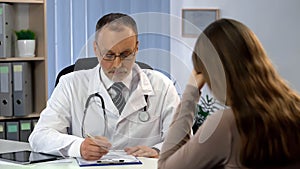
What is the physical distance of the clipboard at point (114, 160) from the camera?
208cm

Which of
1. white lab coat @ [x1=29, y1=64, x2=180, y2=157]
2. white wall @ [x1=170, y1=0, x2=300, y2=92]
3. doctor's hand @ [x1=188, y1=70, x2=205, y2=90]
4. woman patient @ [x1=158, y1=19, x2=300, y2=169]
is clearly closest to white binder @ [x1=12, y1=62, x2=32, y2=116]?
white lab coat @ [x1=29, y1=64, x2=180, y2=157]

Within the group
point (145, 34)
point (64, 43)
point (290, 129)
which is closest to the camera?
point (290, 129)

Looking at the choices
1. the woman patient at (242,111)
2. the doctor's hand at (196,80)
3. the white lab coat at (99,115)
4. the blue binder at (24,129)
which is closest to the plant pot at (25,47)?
the blue binder at (24,129)

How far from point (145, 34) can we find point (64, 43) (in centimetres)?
247

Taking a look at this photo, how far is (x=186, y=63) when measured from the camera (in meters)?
1.78

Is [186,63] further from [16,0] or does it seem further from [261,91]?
[16,0]

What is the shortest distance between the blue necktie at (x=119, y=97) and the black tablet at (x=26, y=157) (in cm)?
33

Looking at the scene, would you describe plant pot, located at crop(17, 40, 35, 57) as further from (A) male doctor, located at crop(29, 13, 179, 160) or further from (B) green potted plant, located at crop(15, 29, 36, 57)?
(A) male doctor, located at crop(29, 13, 179, 160)

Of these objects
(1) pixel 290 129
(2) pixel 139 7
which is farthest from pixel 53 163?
(2) pixel 139 7

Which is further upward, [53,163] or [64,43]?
[64,43]

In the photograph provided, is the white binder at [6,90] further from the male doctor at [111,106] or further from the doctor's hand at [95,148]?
the doctor's hand at [95,148]

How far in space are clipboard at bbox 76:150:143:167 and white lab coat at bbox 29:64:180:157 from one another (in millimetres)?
32

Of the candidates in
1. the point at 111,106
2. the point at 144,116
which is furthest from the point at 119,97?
the point at 144,116

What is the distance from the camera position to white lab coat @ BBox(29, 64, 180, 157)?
2.19 meters
